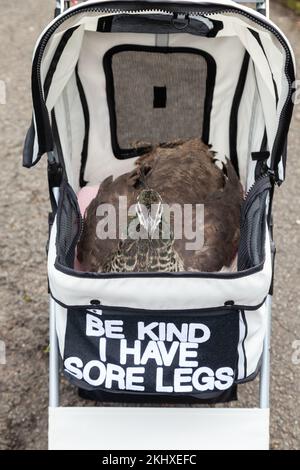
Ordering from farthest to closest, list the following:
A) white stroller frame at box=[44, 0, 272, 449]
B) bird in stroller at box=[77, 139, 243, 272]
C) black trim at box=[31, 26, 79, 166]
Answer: bird in stroller at box=[77, 139, 243, 272], white stroller frame at box=[44, 0, 272, 449], black trim at box=[31, 26, 79, 166]

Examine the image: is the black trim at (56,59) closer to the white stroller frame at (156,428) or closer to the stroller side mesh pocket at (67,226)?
the stroller side mesh pocket at (67,226)

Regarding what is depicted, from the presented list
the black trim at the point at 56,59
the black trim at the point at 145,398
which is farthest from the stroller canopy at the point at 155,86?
the black trim at the point at 145,398

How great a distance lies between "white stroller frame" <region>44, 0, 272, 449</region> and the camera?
6.62ft

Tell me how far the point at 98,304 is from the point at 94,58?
1.11 m

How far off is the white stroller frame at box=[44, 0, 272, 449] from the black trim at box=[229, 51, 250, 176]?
1060mm

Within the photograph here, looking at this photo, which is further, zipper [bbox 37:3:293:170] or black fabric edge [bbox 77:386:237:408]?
black fabric edge [bbox 77:386:237:408]

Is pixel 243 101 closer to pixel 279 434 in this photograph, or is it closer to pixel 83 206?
pixel 83 206

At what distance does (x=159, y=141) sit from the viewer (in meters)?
2.71

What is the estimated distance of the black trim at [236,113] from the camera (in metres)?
2.54

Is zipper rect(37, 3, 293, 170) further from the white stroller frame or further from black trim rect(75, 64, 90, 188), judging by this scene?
the white stroller frame

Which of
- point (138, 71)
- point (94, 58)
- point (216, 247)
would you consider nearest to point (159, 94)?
point (138, 71)

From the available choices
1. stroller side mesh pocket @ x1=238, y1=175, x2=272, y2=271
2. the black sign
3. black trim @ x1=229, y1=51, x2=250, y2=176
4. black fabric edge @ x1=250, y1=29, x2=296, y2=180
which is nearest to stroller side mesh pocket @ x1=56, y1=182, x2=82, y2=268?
the black sign

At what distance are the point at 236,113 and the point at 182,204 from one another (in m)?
0.47

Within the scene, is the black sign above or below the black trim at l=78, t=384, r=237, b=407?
above
